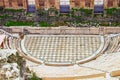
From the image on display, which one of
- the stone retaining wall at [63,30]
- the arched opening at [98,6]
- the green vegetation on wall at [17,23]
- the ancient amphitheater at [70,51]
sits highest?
the arched opening at [98,6]

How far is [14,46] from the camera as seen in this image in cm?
4362

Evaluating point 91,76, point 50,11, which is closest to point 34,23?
point 50,11

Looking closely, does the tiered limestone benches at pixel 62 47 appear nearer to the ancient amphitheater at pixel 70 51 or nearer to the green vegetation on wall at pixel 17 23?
the ancient amphitheater at pixel 70 51

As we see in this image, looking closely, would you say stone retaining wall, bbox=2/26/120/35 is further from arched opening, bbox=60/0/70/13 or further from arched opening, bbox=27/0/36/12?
arched opening, bbox=27/0/36/12

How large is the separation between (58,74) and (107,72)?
4.58 meters

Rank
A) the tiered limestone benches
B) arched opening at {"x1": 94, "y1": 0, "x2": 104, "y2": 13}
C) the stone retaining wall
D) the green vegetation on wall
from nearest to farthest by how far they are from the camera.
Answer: the tiered limestone benches < the stone retaining wall < the green vegetation on wall < arched opening at {"x1": 94, "y1": 0, "x2": 104, "y2": 13}

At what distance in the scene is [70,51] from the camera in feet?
142

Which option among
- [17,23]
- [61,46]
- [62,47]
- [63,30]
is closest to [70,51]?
[62,47]

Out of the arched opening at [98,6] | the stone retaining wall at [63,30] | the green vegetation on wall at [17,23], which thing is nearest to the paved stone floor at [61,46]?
the stone retaining wall at [63,30]

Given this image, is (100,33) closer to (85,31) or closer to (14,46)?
(85,31)

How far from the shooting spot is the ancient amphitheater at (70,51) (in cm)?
3747

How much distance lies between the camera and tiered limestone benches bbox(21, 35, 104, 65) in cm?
4209

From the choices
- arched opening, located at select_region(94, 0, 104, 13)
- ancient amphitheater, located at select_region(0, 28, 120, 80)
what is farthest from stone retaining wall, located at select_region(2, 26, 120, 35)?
arched opening, located at select_region(94, 0, 104, 13)

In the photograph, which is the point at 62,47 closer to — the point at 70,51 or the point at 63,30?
the point at 70,51
